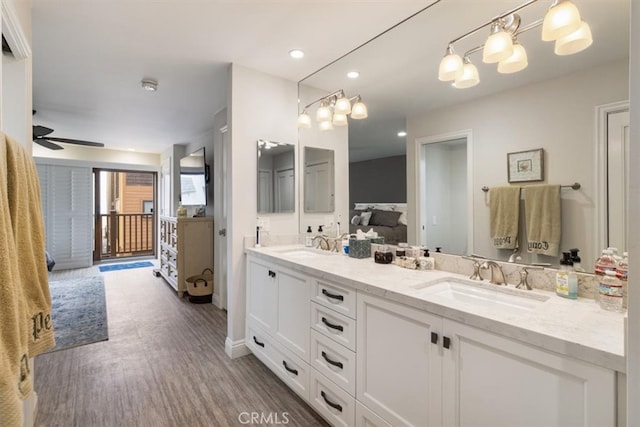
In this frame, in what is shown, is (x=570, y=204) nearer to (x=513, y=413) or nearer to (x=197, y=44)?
(x=513, y=413)

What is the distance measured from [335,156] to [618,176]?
184 cm

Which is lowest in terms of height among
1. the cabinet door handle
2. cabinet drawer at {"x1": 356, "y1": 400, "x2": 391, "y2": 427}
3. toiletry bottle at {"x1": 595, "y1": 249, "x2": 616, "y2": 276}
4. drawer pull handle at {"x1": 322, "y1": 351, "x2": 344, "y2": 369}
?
cabinet drawer at {"x1": 356, "y1": 400, "x2": 391, "y2": 427}

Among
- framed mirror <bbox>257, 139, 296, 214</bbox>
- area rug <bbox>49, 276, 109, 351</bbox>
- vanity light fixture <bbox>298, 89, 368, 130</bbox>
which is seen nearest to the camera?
vanity light fixture <bbox>298, 89, 368, 130</bbox>

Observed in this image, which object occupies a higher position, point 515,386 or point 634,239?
point 634,239

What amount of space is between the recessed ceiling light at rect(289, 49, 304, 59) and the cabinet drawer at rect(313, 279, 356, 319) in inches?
66.6

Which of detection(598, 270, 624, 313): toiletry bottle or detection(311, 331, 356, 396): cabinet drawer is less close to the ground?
detection(598, 270, 624, 313): toiletry bottle

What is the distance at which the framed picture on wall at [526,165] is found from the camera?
1.42 metres

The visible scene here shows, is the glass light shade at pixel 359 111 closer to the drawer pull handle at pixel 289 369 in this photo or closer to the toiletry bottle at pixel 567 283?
the toiletry bottle at pixel 567 283

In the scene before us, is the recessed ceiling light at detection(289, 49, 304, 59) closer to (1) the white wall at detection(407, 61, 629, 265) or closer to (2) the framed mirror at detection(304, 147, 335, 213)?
(2) the framed mirror at detection(304, 147, 335, 213)

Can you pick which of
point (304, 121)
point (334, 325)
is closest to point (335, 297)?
point (334, 325)

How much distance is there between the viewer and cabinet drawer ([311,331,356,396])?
1.53 metres

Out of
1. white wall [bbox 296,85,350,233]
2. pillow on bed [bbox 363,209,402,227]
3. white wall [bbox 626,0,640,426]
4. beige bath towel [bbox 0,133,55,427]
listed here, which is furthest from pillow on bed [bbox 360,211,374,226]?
beige bath towel [bbox 0,133,55,427]

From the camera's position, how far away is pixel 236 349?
251 cm

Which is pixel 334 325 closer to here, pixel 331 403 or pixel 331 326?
pixel 331 326
